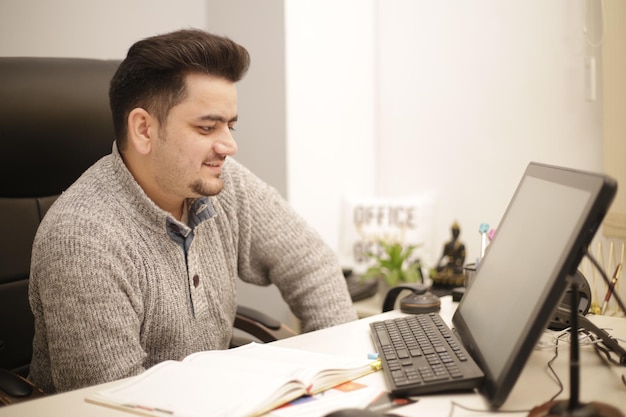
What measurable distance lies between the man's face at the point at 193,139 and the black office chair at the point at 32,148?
180 mm

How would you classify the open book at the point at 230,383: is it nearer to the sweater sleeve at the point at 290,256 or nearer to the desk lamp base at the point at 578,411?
the desk lamp base at the point at 578,411

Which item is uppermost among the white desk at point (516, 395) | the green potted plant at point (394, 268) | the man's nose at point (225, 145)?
the man's nose at point (225, 145)

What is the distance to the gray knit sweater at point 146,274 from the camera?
133 centimetres

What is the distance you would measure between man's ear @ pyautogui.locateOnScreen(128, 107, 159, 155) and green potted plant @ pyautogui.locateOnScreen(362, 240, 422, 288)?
1.27 meters

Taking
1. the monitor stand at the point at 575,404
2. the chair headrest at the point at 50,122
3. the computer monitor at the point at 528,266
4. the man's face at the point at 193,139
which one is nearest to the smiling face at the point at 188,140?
the man's face at the point at 193,139

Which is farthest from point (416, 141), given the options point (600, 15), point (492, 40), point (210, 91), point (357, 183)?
point (210, 91)

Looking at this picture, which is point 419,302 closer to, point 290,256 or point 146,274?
point 290,256

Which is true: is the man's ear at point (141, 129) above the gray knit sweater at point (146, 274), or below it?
above

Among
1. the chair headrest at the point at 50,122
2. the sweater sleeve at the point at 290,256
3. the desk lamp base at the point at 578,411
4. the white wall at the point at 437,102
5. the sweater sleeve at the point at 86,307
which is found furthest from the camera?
the white wall at the point at 437,102

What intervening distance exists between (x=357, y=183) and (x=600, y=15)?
3.77 feet

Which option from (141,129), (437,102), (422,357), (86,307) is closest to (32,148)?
(141,129)

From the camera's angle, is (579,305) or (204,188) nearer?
(579,305)

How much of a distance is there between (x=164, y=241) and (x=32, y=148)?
1.20 feet

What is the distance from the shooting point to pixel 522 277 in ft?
3.35
